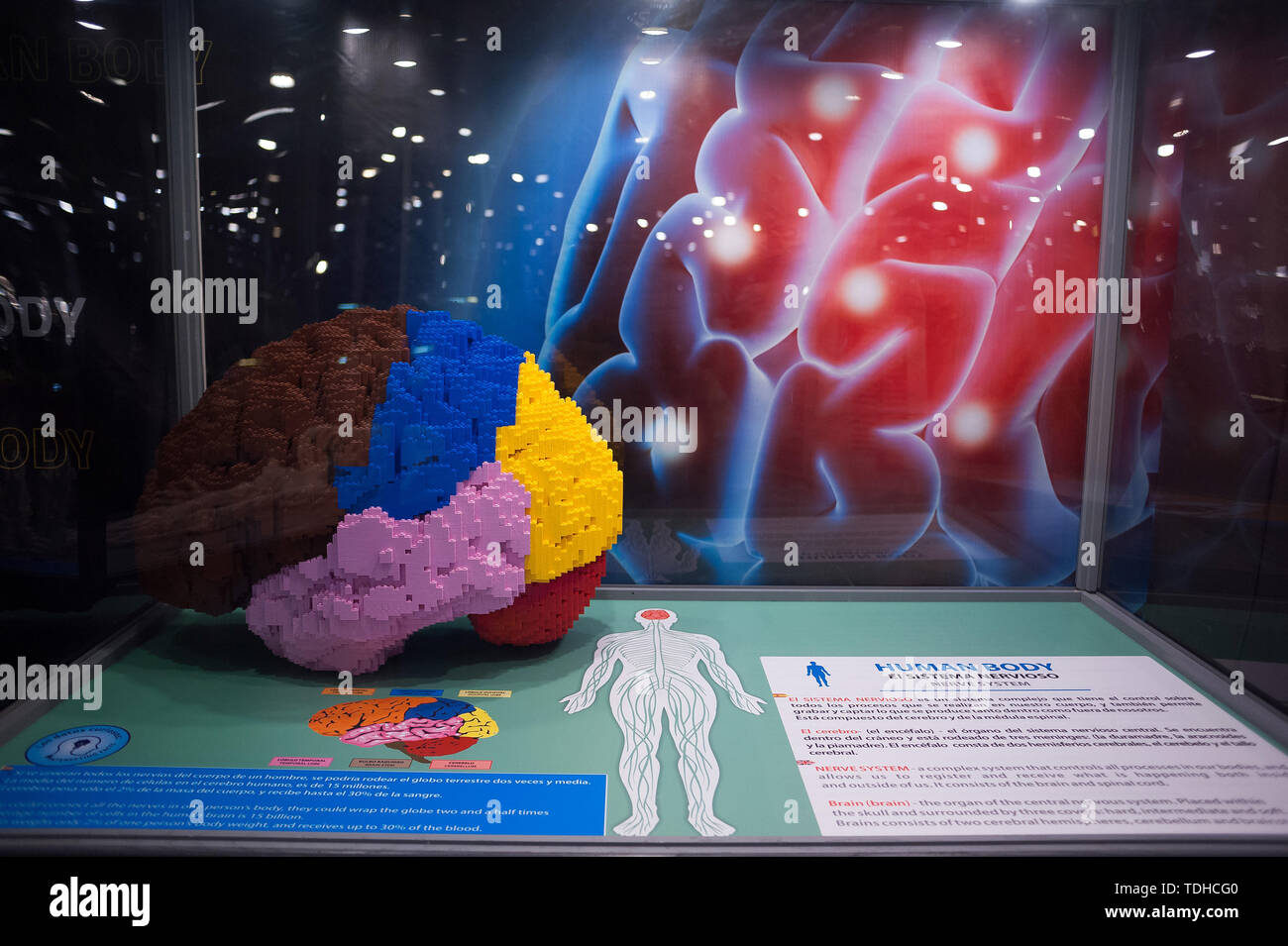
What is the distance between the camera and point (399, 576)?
6.36 feet

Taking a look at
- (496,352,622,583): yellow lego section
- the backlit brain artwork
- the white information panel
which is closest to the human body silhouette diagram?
the white information panel

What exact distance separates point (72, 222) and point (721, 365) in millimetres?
1727

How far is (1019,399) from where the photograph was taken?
2842mm

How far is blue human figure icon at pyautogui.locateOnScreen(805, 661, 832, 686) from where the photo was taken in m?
2.13

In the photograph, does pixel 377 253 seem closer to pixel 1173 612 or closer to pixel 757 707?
pixel 757 707

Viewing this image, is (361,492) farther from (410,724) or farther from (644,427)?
(644,427)

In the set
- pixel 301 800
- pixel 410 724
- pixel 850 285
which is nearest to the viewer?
pixel 301 800

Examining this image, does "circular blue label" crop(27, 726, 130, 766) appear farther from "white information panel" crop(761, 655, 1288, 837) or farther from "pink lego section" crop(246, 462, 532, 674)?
"white information panel" crop(761, 655, 1288, 837)

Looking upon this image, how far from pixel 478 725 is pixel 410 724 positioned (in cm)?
14

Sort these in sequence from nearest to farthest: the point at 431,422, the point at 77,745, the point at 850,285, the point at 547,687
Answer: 1. the point at 77,745
2. the point at 431,422
3. the point at 547,687
4. the point at 850,285

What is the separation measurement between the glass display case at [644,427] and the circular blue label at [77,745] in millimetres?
12

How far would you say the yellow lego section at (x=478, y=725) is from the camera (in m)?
1.83

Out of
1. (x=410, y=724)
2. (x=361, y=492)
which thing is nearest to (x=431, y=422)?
(x=361, y=492)

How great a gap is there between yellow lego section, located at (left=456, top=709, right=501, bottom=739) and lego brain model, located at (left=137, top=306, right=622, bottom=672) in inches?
9.9
